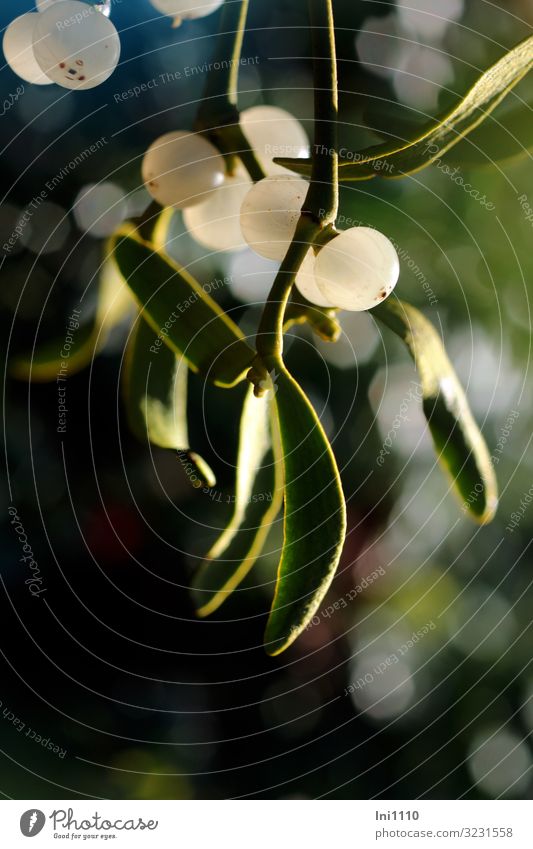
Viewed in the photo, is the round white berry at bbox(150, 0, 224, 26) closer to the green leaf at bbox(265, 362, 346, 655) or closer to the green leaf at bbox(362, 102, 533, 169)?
the green leaf at bbox(362, 102, 533, 169)

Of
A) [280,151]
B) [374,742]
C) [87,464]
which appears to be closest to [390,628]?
[374,742]

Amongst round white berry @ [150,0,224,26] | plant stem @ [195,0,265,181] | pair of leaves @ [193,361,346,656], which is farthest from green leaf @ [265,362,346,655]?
round white berry @ [150,0,224,26]

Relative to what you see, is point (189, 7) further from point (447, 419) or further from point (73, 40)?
point (447, 419)

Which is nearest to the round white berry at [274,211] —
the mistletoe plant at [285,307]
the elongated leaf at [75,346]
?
the mistletoe plant at [285,307]

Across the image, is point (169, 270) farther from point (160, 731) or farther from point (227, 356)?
point (160, 731)

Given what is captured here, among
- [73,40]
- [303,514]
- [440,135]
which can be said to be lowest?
[303,514]

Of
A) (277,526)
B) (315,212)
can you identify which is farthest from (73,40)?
(277,526)

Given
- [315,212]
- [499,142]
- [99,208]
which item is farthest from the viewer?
[99,208]

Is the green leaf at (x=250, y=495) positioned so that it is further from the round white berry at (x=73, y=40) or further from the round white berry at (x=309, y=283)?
the round white berry at (x=73, y=40)
